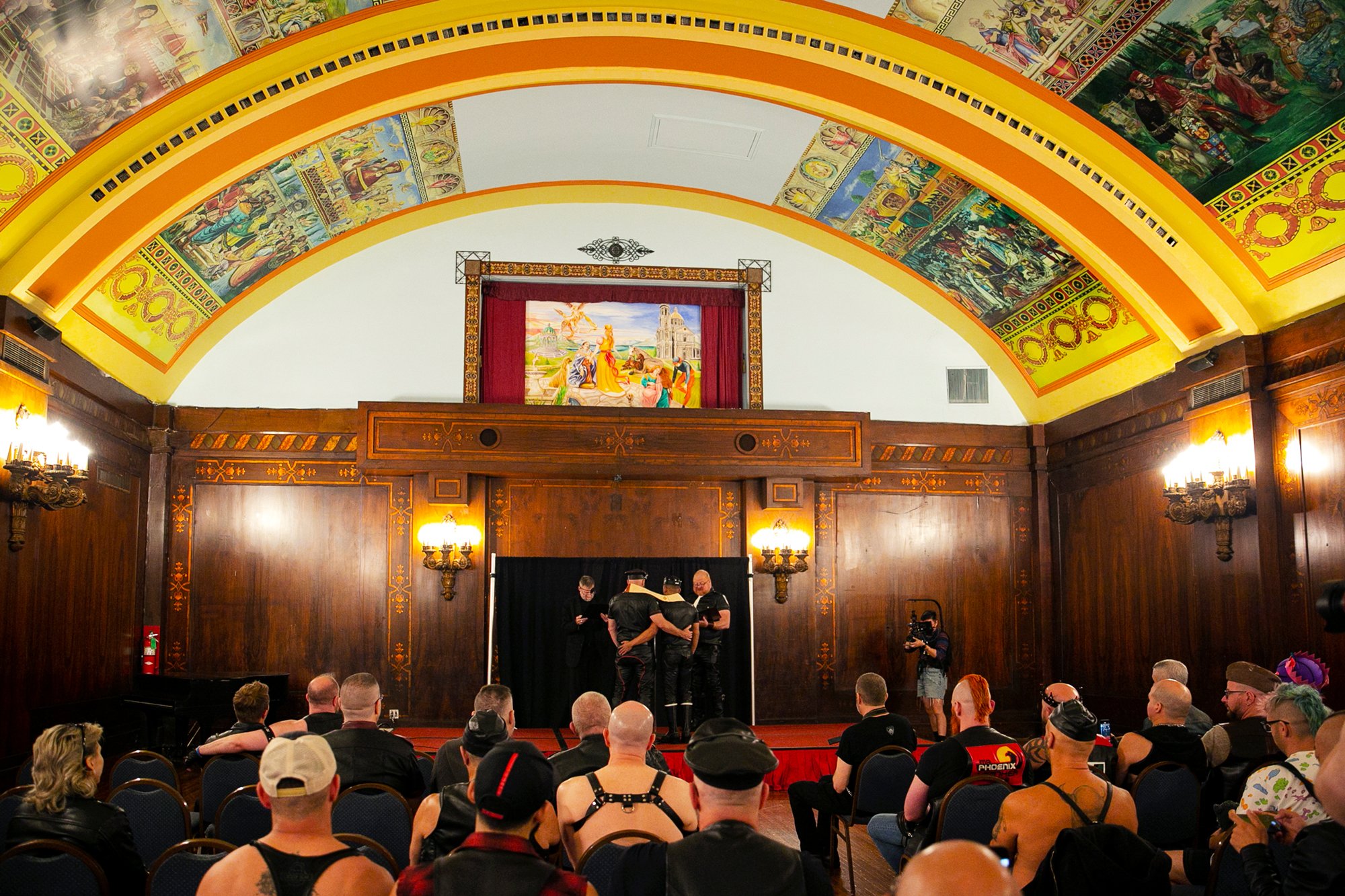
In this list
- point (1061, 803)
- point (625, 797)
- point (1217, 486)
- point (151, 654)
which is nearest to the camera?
point (625, 797)

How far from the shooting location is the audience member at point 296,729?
5.00 metres

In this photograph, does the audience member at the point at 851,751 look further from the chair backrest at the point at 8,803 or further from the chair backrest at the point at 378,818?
the chair backrest at the point at 8,803

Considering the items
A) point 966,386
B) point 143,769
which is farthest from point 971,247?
point 143,769

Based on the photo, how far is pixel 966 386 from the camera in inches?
490

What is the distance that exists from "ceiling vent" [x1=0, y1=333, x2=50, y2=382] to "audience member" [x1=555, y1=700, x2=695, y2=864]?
6.39 metres

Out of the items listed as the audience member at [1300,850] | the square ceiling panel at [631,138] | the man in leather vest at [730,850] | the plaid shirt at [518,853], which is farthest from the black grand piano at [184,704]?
the audience member at [1300,850]

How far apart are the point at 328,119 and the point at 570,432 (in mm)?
4065

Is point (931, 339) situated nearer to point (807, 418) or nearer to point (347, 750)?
point (807, 418)

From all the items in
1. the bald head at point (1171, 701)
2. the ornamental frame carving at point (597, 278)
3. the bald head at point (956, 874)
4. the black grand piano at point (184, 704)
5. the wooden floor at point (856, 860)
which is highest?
the ornamental frame carving at point (597, 278)

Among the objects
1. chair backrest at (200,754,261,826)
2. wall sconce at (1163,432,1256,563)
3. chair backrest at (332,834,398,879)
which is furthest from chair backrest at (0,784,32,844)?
wall sconce at (1163,432,1256,563)

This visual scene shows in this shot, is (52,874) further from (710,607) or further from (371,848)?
(710,607)

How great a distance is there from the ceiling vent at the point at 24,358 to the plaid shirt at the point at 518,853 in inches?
272

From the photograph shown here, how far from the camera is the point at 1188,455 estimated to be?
29.9 ft

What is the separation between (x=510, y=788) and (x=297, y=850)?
28.0 inches
